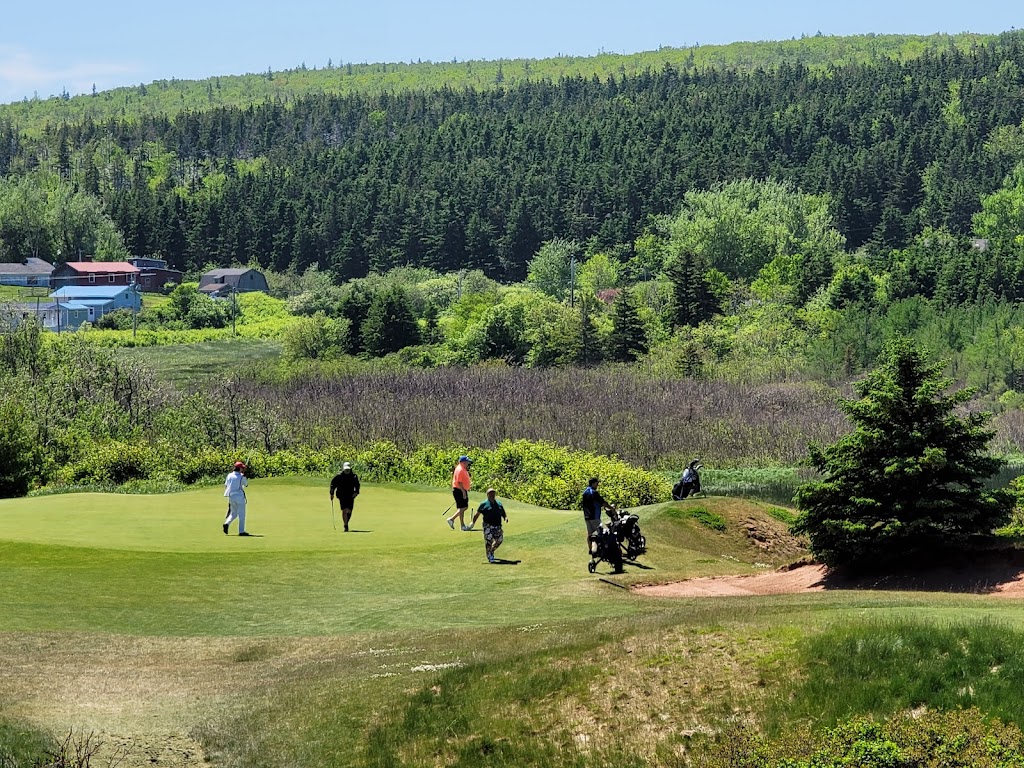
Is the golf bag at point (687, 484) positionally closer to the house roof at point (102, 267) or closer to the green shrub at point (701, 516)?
the green shrub at point (701, 516)

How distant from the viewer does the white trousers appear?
1256 inches

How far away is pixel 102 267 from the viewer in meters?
186

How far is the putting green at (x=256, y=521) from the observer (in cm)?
3011

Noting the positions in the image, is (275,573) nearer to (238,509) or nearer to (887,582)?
(238,509)

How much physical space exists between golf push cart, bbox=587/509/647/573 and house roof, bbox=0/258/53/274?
556 ft

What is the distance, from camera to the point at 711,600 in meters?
25.2

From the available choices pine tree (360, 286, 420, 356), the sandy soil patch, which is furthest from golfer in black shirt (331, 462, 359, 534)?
pine tree (360, 286, 420, 356)

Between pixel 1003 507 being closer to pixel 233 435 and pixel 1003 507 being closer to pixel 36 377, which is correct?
pixel 233 435

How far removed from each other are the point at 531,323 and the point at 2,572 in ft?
292

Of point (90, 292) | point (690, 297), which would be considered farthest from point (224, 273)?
point (690, 297)

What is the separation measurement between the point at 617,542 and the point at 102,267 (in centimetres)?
16746

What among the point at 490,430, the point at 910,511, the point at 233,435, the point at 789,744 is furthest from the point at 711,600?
the point at 490,430

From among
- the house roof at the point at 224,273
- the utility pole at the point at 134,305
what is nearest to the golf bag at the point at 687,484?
the utility pole at the point at 134,305

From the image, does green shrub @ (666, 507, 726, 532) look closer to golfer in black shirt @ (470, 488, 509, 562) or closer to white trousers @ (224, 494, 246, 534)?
golfer in black shirt @ (470, 488, 509, 562)
